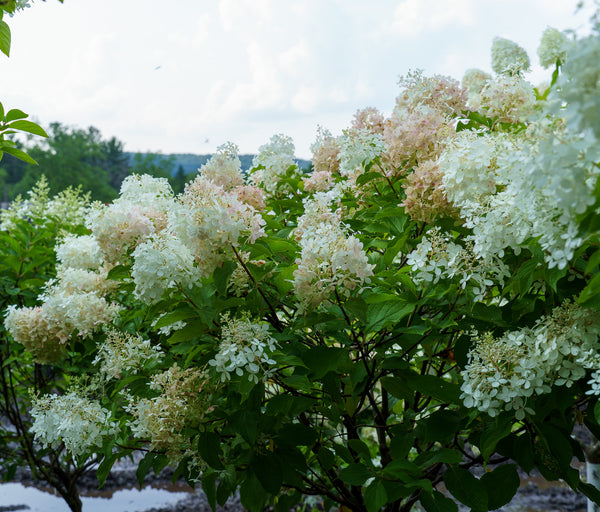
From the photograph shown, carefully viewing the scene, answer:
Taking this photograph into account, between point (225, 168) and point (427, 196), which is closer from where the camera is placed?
point (427, 196)

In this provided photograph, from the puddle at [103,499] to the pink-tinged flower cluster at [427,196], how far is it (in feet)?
16.9

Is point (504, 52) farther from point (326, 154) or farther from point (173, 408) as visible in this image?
point (173, 408)

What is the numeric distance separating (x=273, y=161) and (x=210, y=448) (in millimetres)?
1525

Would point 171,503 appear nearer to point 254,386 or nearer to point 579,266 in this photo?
point 254,386

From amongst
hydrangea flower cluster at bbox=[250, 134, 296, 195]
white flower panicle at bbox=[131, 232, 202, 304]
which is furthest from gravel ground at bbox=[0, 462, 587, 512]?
white flower panicle at bbox=[131, 232, 202, 304]

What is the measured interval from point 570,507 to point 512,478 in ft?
14.7

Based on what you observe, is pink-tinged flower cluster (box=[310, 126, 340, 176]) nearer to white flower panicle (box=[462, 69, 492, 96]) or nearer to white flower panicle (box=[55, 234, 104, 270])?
white flower panicle (box=[55, 234, 104, 270])

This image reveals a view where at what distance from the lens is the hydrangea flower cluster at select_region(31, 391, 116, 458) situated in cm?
201

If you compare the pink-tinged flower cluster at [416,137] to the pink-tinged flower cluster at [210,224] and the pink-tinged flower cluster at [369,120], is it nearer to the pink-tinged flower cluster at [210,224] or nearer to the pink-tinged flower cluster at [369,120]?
the pink-tinged flower cluster at [369,120]

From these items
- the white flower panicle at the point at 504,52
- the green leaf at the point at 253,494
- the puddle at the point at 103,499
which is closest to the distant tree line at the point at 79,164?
the puddle at the point at 103,499

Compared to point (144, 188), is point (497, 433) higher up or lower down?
lower down

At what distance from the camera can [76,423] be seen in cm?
201

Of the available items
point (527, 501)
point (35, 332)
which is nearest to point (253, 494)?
point (35, 332)

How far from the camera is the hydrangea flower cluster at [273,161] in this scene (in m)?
2.87
